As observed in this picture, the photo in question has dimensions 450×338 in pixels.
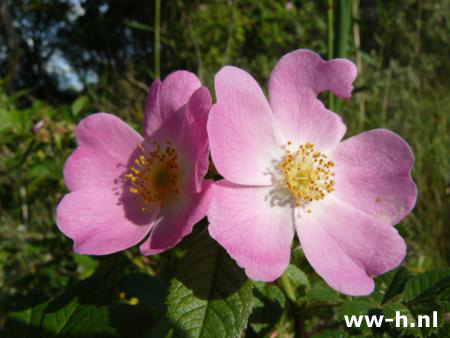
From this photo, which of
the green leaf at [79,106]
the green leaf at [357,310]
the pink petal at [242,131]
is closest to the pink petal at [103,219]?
the pink petal at [242,131]

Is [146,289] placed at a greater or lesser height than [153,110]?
lesser

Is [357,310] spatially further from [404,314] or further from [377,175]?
[377,175]

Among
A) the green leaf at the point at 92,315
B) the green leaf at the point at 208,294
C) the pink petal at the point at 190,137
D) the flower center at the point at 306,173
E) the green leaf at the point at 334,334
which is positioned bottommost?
the green leaf at the point at 92,315

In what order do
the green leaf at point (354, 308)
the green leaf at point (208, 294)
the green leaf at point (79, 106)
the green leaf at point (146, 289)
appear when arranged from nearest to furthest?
the green leaf at point (208, 294)
the green leaf at point (354, 308)
the green leaf at point (146, 289)
the green leaf at point (79, 106)

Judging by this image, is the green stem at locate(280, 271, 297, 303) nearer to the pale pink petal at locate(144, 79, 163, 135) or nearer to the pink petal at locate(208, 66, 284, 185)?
the pink petal at locate(208, 66, 284, 185)

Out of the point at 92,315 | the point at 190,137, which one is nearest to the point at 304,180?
the point at 190,137

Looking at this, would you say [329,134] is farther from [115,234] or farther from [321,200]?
[115,234]

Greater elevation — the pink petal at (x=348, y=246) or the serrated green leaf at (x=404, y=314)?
the pink petal at (x=348, y=246)

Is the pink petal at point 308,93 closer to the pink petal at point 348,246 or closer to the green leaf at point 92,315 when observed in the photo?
the pink petal at point 348,246

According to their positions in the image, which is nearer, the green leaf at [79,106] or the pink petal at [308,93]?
the pink petal at [308,93]

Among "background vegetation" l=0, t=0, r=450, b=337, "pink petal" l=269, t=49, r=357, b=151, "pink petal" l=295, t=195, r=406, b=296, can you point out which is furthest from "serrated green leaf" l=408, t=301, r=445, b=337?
"pink petal" l=269, t=49, r=357, b=151
